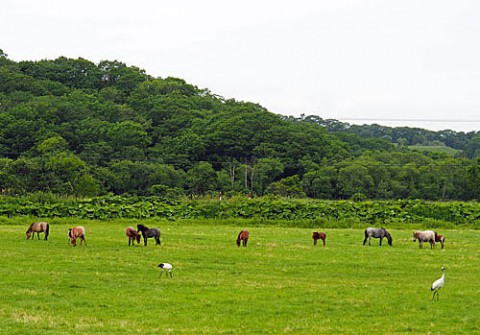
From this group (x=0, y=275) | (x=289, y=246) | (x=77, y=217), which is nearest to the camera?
(x=0, y=275)

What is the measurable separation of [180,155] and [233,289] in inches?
3025

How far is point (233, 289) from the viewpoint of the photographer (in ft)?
65.2

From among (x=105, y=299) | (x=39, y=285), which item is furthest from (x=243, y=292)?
(x=39, y=285)

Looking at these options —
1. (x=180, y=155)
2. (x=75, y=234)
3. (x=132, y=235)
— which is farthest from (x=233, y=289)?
(x=180, y=155)

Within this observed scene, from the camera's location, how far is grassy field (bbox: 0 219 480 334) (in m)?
15.2

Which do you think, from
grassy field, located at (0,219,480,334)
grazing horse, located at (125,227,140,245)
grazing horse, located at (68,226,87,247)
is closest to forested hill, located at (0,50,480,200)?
grazing horse, located at (125,227,140,245)

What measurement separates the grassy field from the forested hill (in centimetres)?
4547

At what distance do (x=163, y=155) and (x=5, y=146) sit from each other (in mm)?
23333

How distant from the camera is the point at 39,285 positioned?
1970 centimetres

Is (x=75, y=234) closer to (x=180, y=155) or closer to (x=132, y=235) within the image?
(x=132, y=235)

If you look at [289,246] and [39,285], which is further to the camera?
[289,246]

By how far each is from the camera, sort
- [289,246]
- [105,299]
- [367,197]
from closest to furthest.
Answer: [105,299], [289,246], [367,197]

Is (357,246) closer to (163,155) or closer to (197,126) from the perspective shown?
(163,155)

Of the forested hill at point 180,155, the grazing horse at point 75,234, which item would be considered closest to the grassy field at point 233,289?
the grazing horse at point 75,234
